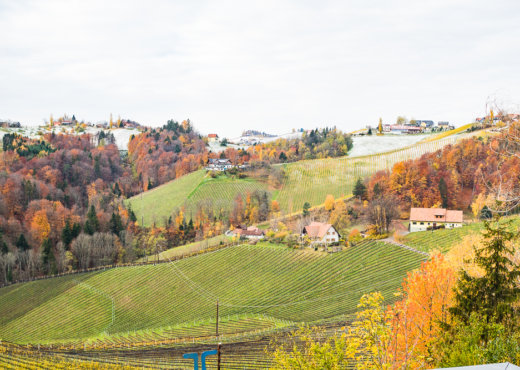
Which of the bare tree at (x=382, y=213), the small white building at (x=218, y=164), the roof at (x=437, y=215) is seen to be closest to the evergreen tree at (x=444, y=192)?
the bare tree at (x=382, y=213)

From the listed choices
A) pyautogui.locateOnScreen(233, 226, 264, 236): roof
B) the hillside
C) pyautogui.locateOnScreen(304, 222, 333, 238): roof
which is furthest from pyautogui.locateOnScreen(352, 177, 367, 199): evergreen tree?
pyautogui.locateOnScreen(233, 226, 264, 236): roof

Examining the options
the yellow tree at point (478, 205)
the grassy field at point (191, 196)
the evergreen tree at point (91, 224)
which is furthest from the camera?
the grassy field at point (191, 196)

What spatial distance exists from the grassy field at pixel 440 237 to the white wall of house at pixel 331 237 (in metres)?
10.1

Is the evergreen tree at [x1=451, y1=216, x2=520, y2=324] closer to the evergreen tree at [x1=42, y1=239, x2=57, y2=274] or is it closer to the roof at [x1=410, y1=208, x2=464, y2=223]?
the roof at [x1=410, y1=208, x2=464, y2=223]

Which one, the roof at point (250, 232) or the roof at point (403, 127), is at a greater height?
the roof at point (403, 127)

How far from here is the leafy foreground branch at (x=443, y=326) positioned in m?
14.2

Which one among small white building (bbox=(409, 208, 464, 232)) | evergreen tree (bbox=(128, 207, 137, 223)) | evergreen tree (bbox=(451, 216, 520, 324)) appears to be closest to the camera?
evergreen tree (bbox=(451, 216, 520, 324))

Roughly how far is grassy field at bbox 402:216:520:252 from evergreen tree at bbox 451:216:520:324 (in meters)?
36.5

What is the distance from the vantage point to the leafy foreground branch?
14.2 m

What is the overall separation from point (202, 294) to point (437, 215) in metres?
36.9

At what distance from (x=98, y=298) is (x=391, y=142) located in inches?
4710

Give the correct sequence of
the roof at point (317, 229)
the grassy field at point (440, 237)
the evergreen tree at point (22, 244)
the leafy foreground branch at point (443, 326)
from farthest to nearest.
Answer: the evergreen tree at point (22, 244) → the roof at point (317, 229) → the grassy field at point (440, 237) → the leafy foreground branch at point (443, 326)

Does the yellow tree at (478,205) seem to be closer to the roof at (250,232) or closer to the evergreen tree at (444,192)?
the evergreen tree at (444,192)

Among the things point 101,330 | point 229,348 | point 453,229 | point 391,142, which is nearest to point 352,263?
point 453,229
